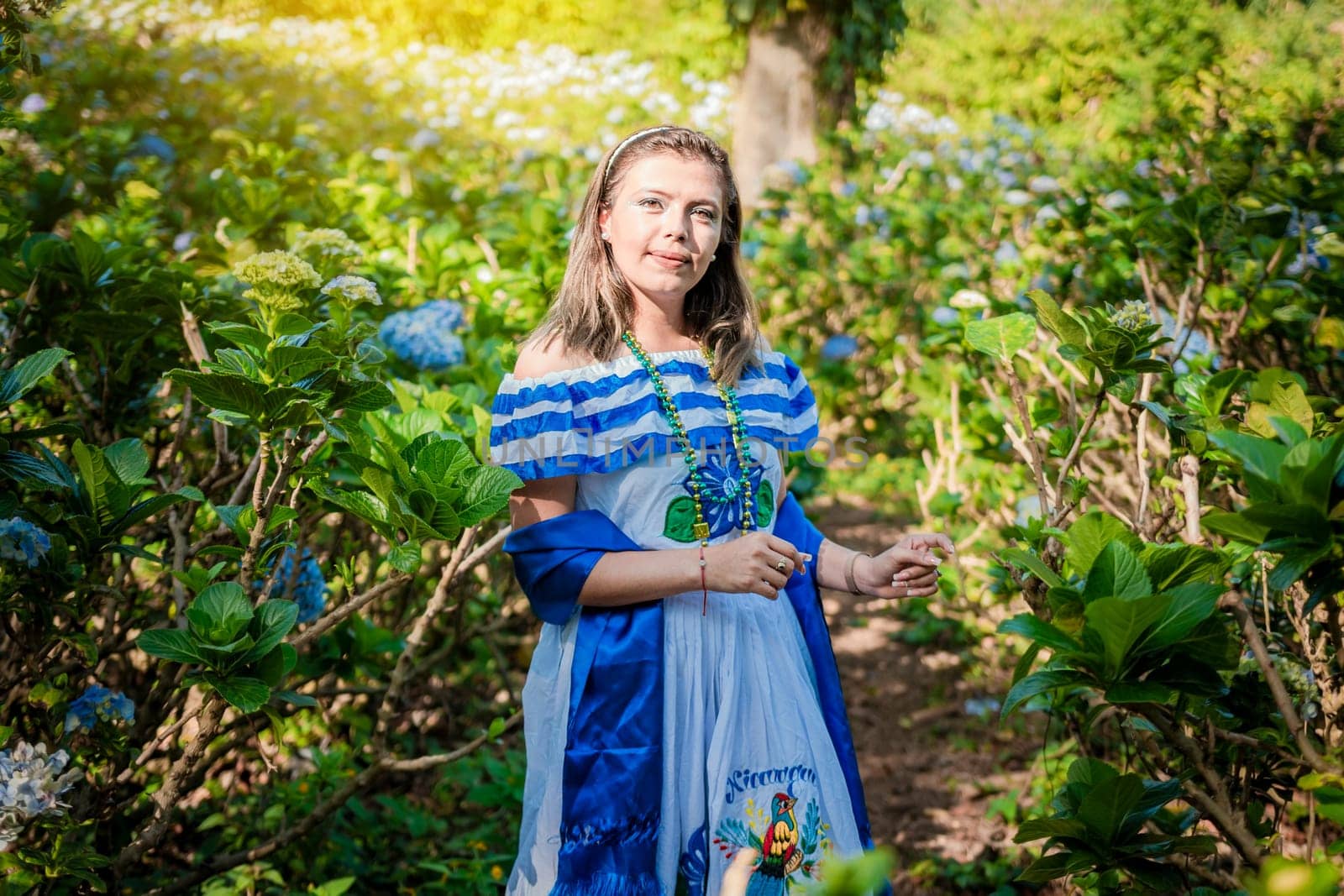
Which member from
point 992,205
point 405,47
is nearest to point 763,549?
point 992,205

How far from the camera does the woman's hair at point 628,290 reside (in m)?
1.44

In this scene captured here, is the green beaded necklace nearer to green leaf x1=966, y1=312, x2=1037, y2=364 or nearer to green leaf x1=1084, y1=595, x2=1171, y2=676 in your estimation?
green leaf x1=966, y1=312, x2=1037, y2=364

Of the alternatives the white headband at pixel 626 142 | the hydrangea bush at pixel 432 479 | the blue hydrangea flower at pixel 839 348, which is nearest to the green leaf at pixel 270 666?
the hydrangea bush at pixel 432 479

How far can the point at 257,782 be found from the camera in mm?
2219

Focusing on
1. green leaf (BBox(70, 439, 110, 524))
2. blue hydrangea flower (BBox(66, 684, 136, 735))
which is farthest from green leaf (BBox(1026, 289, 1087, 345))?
blue hydrangea flower (BBox(66, 684, 136, 735))

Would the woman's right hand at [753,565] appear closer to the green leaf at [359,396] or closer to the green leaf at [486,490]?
the green leaf at [486,490]

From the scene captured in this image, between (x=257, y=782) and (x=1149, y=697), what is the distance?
74.8 inches

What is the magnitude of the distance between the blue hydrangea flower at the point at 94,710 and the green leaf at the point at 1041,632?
1.12 m

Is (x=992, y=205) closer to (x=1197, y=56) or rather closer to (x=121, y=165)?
(x=1197, y=56)

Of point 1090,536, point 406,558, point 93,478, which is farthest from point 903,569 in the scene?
point 93,478

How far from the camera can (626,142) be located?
148cm

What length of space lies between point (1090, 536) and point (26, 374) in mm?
1193

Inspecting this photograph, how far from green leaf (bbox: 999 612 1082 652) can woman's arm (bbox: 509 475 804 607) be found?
31 cm

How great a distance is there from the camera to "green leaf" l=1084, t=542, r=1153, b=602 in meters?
0.98
